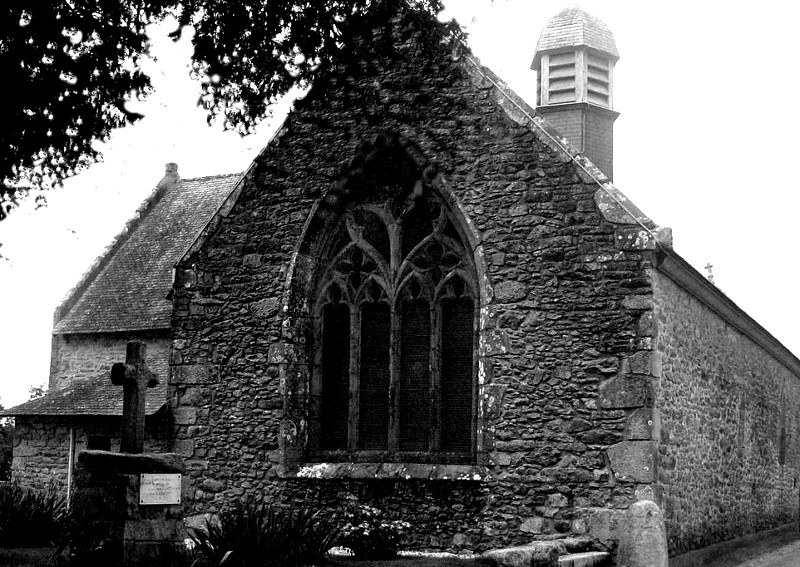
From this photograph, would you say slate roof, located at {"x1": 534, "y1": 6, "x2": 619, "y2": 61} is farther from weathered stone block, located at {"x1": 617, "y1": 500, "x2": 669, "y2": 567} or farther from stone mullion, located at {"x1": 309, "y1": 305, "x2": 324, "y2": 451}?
weathered stone block, located at {"x1": 617, "y1": 500, "x2": 669, "y2": 567}

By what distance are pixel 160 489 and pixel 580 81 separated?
46.9 ft

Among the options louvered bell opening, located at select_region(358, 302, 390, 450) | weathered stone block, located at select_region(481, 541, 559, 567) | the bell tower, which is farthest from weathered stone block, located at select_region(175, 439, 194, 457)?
the bell tower

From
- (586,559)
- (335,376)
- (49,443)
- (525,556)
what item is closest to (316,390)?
(335,376)

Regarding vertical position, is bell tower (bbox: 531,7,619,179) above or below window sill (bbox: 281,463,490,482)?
above

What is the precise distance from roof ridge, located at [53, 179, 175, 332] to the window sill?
10.1m

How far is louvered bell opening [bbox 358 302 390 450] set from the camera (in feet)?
48.7

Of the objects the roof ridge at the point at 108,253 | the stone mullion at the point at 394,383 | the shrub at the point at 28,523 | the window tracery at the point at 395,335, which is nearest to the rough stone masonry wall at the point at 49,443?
the roof ridge at the point at 108,253

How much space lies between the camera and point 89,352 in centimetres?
2148

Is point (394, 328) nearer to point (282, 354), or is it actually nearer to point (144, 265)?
point (282, 354)

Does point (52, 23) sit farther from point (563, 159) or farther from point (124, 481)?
point (563, 159)

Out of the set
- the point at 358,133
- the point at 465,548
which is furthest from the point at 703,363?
the point at 358,133

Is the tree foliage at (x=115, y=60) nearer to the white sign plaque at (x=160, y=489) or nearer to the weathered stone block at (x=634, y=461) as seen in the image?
the white sign plaque at (x=160, y=489)

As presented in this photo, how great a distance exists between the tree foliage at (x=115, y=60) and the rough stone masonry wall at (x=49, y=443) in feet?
37.5

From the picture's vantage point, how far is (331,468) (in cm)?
1433
